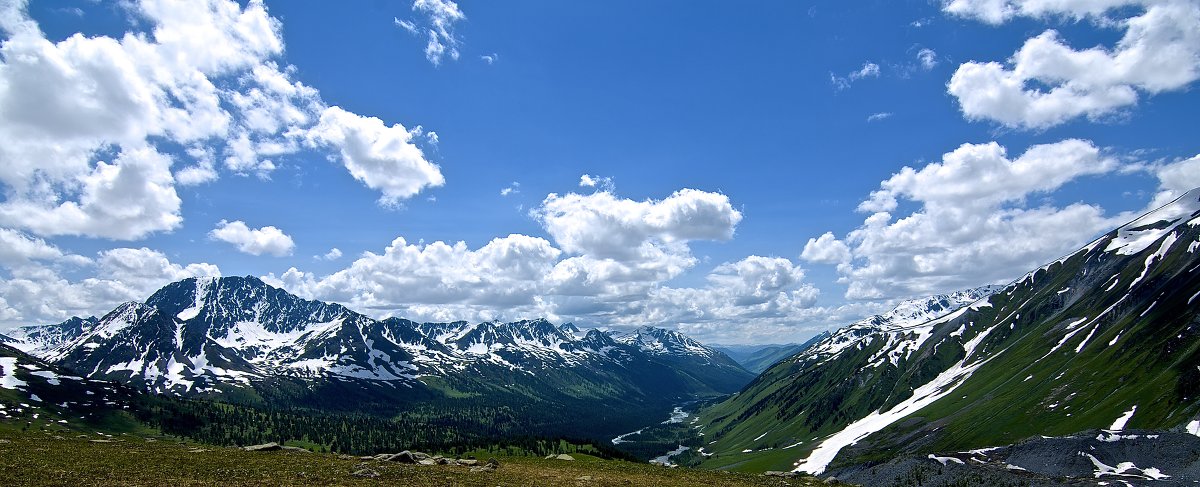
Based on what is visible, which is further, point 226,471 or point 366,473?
point 366,473

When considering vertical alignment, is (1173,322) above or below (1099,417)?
above

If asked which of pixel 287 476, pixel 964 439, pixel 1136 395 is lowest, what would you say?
pixel 964 439

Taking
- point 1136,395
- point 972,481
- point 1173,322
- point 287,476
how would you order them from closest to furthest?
point 287,476
point 972,481
point 1136,395
point 1173,322

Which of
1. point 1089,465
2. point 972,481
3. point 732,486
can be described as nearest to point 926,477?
point 972,481

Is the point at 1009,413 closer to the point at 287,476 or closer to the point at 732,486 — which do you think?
the point at 732,486

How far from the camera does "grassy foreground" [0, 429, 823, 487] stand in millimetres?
34256

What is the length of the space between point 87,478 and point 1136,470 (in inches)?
5060

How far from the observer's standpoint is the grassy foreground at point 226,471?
3426 centimetres

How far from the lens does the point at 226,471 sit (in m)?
38.4

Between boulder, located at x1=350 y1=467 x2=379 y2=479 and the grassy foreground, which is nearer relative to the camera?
the grassy foreground

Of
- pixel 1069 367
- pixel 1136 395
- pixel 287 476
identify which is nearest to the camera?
pixel 287 476

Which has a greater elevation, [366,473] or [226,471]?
[226,471]

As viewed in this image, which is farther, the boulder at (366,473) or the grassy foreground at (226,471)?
the boulder at (366,473)

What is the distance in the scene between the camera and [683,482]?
167 feet
